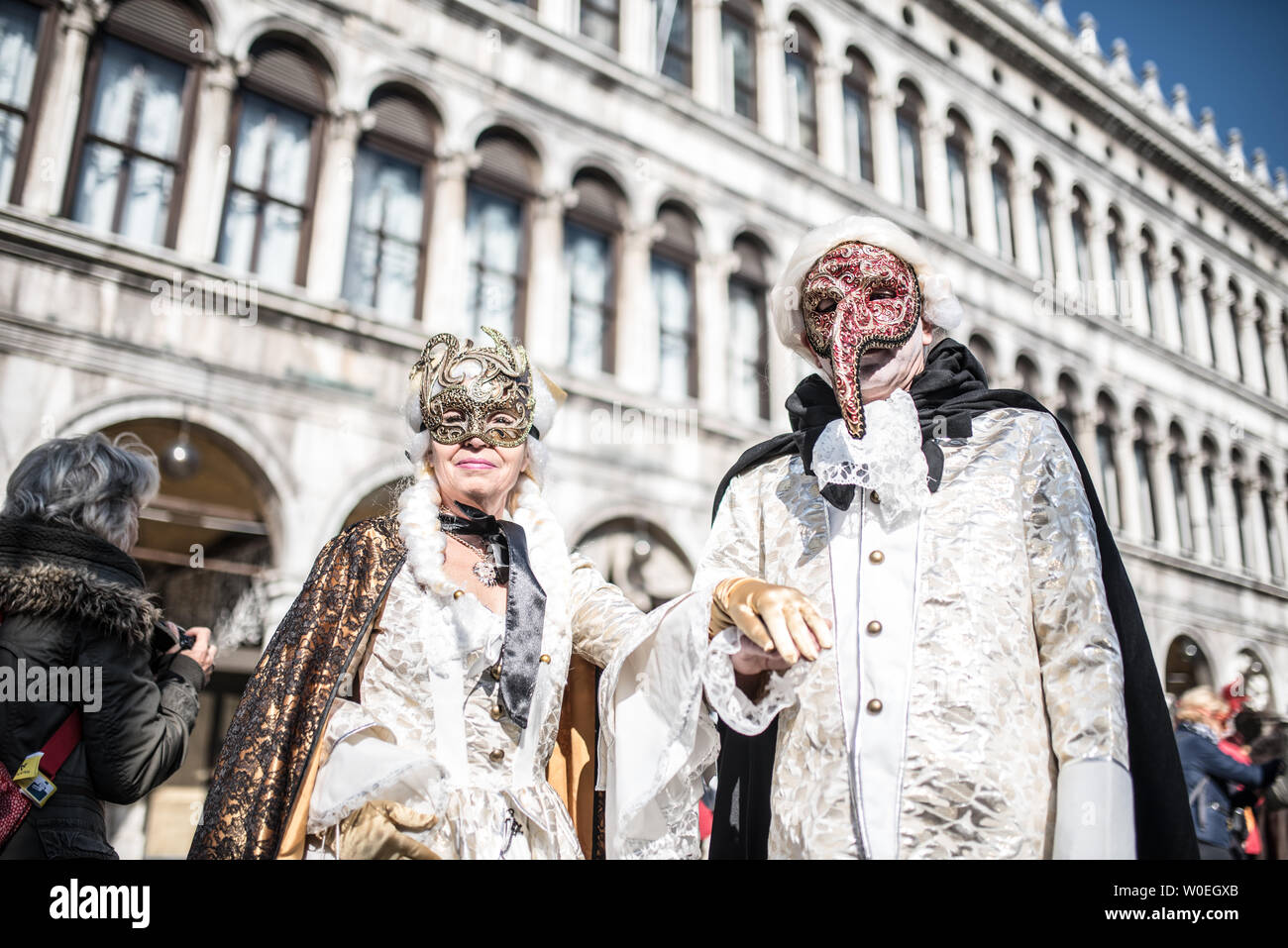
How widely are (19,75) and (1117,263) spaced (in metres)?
16.8

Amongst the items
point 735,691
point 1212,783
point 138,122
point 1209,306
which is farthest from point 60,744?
point 1209,306

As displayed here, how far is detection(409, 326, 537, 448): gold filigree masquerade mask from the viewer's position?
2.56m

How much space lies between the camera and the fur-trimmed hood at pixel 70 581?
8.29 ft

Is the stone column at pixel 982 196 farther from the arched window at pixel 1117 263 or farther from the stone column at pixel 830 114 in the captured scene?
the arched window at pixel 1117 263

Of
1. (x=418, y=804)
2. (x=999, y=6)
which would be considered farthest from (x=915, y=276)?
(x=999, y=6)

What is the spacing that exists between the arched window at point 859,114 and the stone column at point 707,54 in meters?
2.44

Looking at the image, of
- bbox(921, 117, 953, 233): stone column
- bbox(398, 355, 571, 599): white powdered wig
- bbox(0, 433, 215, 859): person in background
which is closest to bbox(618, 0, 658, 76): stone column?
bbox(921, 117, 953, 233): stone column

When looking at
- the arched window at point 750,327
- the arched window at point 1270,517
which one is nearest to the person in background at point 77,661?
the arched window at point 750,327

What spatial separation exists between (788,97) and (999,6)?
5.08 metres

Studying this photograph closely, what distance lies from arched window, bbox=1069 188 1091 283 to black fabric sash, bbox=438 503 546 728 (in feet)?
55.9

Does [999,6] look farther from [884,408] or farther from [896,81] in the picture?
[884,408]

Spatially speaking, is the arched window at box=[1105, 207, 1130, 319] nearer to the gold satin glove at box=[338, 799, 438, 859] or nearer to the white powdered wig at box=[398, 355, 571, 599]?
the white powdered wig at box=[398, 355, 571, 599]
